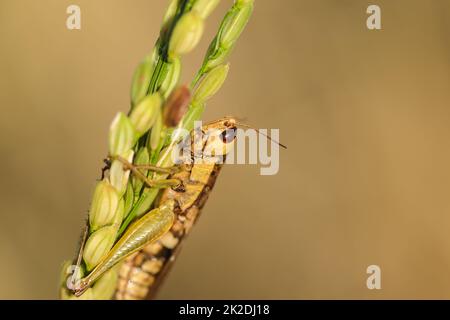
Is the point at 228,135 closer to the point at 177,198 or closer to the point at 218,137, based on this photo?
the point at 218,137

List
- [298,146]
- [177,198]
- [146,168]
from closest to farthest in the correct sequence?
[146,168], [177,198], [298,146]

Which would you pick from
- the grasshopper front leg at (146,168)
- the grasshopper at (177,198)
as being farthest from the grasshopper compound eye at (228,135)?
the grasshopper front leg at (146,168)

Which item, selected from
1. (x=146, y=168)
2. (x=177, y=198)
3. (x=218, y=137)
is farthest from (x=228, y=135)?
(x=146, y=168)

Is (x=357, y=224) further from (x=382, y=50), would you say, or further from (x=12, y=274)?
(x=12, y=274)

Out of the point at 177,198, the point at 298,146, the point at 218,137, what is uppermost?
the point at 298,146

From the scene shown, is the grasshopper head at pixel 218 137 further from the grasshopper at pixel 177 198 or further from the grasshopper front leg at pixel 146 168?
the grasshopper front leg at pixel 146 168

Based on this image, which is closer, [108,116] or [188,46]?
[188,46]
